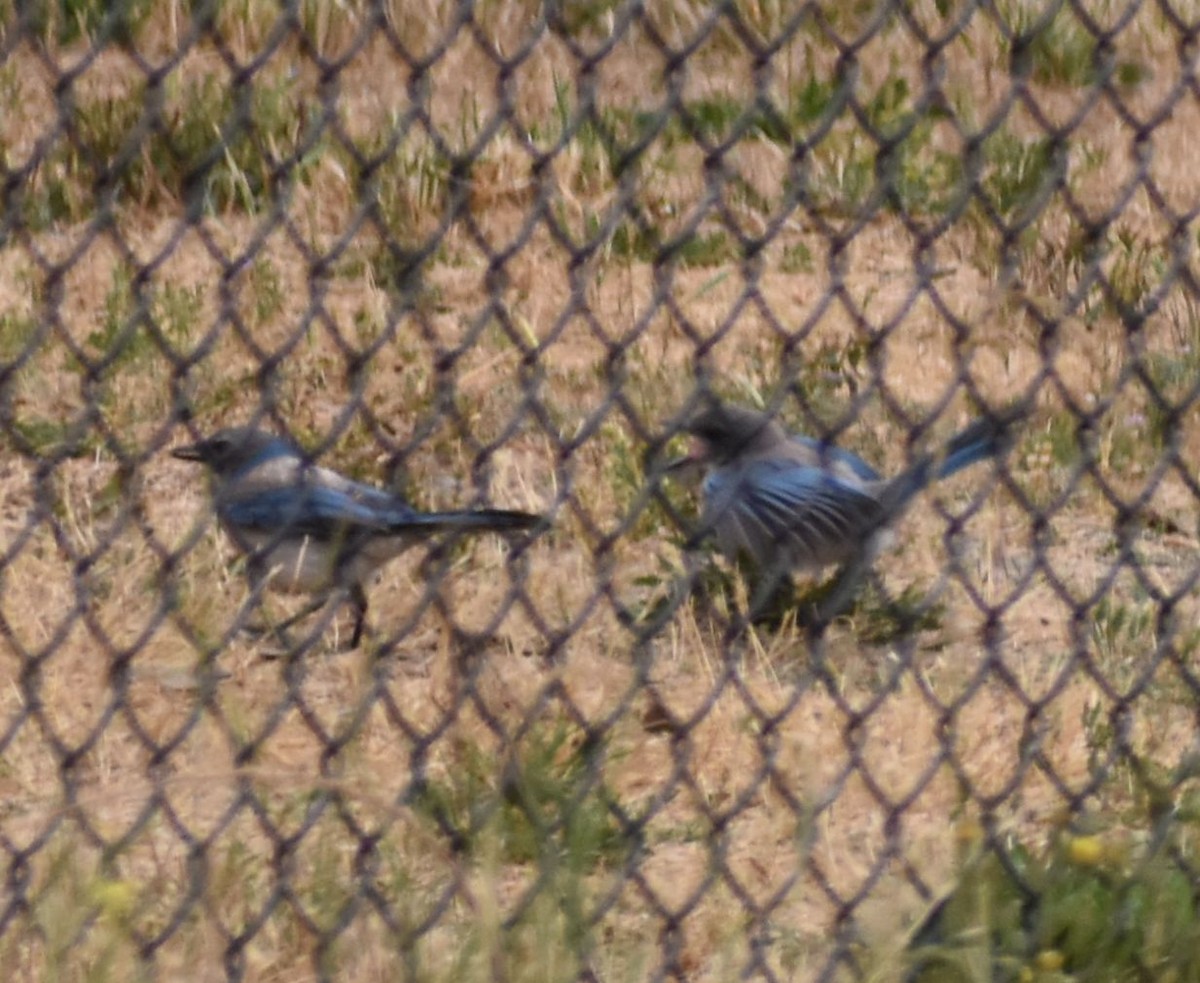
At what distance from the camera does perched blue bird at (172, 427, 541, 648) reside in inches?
147

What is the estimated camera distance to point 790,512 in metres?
4.36

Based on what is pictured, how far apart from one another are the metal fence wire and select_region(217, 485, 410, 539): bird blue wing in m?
0.02

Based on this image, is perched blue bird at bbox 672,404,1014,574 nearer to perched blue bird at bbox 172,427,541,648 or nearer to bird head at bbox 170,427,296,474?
perched blue bird at bbox 172,427,541,648

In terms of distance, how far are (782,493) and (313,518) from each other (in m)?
0.84

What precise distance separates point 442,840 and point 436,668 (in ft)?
2.93

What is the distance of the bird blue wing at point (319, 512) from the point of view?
386 centimetres

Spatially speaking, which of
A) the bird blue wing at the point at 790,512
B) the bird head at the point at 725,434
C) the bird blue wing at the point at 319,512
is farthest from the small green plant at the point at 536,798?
the bird blue wing at the point at 790,512

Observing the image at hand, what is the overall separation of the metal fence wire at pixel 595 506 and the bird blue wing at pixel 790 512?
0.02 meters

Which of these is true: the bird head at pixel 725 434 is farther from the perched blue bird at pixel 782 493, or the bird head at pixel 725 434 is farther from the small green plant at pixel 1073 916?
the small green plant at pixel 1073 916

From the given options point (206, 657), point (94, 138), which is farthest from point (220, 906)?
point (94, 138)

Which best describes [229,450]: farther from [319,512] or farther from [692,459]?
[692,459]

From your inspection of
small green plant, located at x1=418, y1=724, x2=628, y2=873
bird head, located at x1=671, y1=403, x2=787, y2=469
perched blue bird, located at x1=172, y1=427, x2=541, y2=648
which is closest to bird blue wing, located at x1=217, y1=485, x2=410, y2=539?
perched blue bird, located at x1=172, y1=427, x2=541, y2=648

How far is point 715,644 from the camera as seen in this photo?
4.26 m

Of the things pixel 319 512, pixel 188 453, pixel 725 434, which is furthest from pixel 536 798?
pixel 188 453
